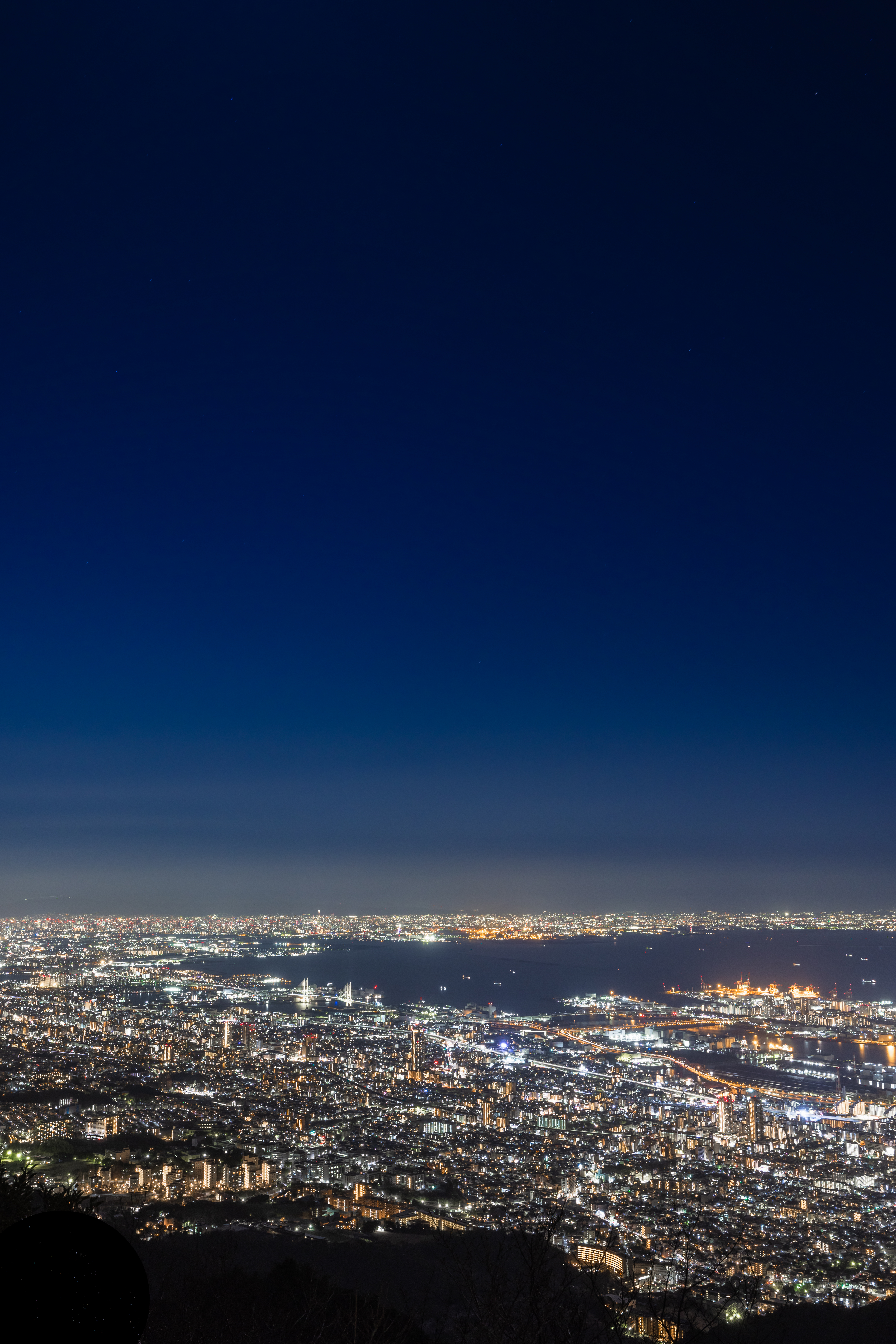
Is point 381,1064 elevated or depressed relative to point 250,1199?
depressed

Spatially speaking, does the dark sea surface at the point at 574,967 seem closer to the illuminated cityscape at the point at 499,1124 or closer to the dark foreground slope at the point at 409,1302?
the illuminated cityscape at the point at 499,1124

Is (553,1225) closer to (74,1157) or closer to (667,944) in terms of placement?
(74,1157)

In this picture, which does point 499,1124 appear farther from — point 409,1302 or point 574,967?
point 574,967

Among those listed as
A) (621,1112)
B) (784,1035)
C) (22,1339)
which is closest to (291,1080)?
(621,1112)

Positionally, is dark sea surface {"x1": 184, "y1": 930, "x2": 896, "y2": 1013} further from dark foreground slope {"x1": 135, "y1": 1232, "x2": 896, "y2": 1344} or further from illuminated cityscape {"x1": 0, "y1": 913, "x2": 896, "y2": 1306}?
dark foreground slope {"x1": 135, "y1": 1232, "x2": 896, "y2": 1344}

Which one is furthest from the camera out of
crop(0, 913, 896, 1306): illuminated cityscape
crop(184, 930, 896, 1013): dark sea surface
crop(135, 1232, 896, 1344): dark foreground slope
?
crop(184, 930, 896, 1013): dark sea surface

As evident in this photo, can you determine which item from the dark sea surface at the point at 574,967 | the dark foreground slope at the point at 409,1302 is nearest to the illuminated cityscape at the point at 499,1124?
the dark foreground slope at the point at 409,1302

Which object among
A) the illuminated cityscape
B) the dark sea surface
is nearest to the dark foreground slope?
the illuminated cityscape
